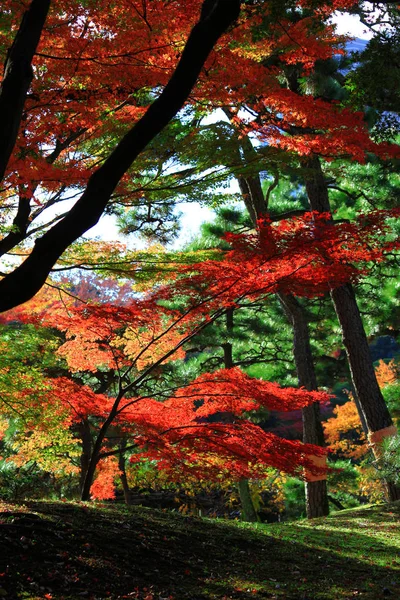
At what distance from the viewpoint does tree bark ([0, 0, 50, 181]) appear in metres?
3.15

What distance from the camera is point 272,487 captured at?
14.4 metres

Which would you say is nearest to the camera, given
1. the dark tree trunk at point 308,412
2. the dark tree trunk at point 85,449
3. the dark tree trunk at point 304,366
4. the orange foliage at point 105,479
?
the dark tree trunk at point 304,366

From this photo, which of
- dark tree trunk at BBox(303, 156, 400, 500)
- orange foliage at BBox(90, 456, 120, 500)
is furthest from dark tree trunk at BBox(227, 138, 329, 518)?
orange foliage at BBox(90, 456, 120, 500)

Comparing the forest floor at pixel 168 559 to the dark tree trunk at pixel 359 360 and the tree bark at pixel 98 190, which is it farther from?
the dark tree trunk at pixel 359 360

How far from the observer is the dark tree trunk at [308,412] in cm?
961

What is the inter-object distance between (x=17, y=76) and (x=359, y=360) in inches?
275

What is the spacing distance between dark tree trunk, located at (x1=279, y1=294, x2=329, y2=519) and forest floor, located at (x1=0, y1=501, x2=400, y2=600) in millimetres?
3312

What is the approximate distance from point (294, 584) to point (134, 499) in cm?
1051

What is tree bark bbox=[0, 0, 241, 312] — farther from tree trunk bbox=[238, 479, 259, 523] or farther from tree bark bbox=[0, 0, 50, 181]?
tree trunk bbox=[238, 479, 259, 523]

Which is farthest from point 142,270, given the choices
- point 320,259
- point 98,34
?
point 98,34

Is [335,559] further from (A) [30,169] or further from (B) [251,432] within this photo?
(A) [30,169]

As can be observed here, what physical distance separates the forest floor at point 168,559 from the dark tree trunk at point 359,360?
259cm

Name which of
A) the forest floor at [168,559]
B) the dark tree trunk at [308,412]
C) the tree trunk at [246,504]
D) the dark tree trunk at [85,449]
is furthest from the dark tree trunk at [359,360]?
the dark tree trunk at [85,449]

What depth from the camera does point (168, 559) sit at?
432 centimetres
